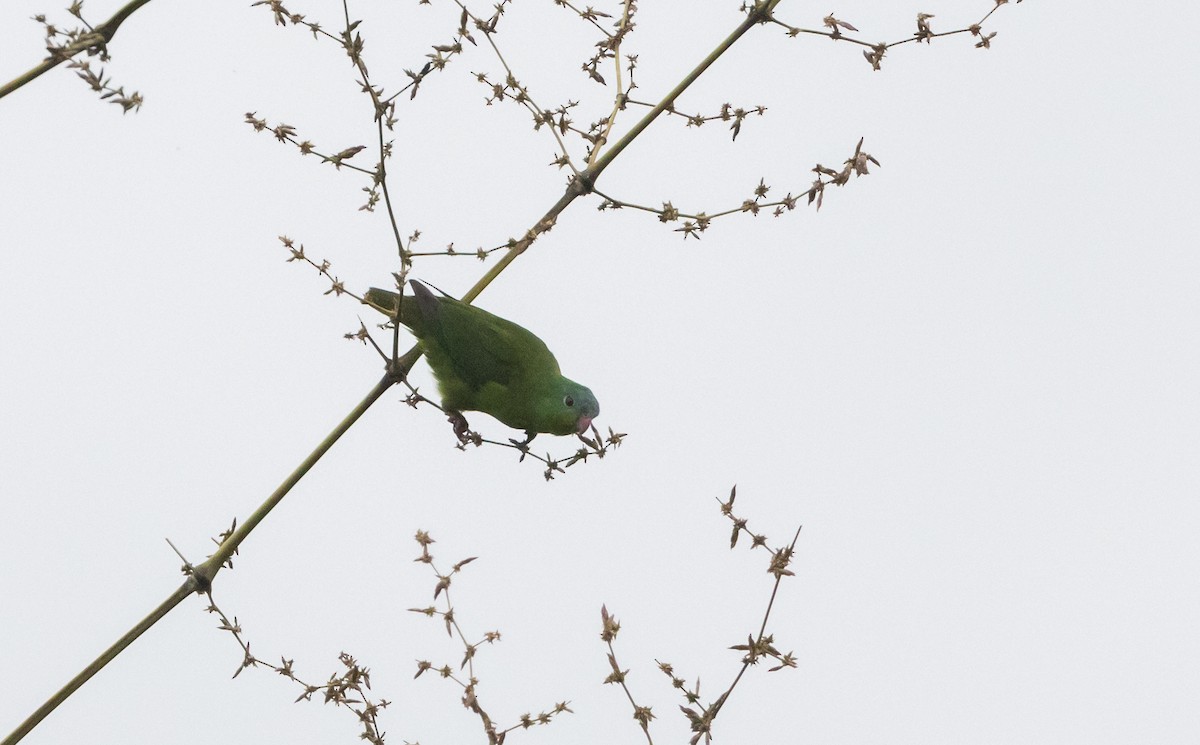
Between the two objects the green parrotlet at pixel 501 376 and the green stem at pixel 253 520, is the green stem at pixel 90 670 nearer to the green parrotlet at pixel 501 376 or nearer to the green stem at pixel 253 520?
the green stem at pixel 253 520

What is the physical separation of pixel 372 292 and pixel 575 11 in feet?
4.92

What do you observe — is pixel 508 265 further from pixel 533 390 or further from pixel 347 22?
pixel 533 390

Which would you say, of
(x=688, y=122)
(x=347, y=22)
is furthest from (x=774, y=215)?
(x=347, y=22)

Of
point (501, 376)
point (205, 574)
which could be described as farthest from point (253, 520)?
point (501, 376)

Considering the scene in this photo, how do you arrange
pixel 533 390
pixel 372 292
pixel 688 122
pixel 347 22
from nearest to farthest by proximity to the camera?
pixel 347 22 < pixel 688 122 < pixel 372 292 < pixel 533 390

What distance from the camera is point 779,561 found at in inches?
103

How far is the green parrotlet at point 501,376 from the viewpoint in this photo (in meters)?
4.85

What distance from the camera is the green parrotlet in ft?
15.9

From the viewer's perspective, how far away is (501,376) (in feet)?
16.5

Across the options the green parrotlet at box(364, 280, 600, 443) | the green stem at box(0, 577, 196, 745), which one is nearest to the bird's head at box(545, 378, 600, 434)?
the green parrotlet at box(364, 280, 600, 443)

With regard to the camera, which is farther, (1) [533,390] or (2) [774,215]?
(1) [533,390]

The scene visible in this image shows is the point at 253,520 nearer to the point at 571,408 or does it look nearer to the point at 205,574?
the point at 205,574

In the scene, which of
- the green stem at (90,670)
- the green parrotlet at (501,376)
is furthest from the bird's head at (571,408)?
the green stem at (90,670)

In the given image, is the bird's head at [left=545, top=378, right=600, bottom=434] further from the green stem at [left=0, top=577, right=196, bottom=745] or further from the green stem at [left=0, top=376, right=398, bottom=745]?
the green stem at [left=0, top=577, right=196, bottom=745]
